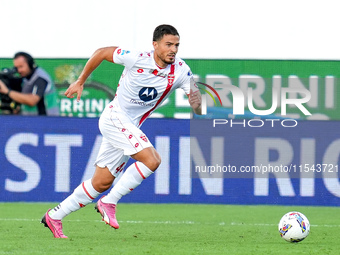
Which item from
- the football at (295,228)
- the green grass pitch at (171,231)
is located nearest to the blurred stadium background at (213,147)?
the green grass pitch at (171,231)

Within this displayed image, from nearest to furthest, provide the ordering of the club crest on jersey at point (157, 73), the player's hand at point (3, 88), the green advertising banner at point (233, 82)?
the club crest on jersey at point (157, 73), the green advertising banner at point (233, 82), the player's hand at point (3, 88)

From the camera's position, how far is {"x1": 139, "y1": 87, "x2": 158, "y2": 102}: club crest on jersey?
9422mm

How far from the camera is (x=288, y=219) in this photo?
905 centimetres

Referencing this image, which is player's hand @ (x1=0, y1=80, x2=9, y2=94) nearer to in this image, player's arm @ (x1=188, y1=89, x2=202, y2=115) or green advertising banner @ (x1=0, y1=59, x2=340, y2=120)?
green advertising banner @ (x1=0, y1=59, x2=340, y2=120)

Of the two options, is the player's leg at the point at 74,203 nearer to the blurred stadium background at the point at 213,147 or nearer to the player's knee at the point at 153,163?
the player's knee at the point at 153,163

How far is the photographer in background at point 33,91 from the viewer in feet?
47.8

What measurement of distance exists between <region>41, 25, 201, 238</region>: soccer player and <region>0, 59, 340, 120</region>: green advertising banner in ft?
16.6

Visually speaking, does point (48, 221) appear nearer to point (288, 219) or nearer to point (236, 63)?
point (288, 219)

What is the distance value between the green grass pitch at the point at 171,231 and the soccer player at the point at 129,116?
13.5 inches

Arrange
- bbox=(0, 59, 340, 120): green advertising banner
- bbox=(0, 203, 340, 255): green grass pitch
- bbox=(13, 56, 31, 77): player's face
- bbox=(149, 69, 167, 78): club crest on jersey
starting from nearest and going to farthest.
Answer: bbox=(0, 203, 340, 255): green grass pitch < bbox=(149, 69, 167, 78): club crest on jersey < bbox=(0, 59, 340, 120): green advertising banner < bbox=(13, 56, 31, 77): player's face

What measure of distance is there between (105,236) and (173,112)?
528 cm

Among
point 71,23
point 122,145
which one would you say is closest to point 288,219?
point 122,145

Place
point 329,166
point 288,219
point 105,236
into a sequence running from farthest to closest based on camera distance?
point 329,166 → point 105,236 → point 288,219

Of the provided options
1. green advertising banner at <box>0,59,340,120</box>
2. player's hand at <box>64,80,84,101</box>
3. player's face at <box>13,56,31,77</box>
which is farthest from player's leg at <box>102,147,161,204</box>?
player's face at <box>13,56,31,77</box>
